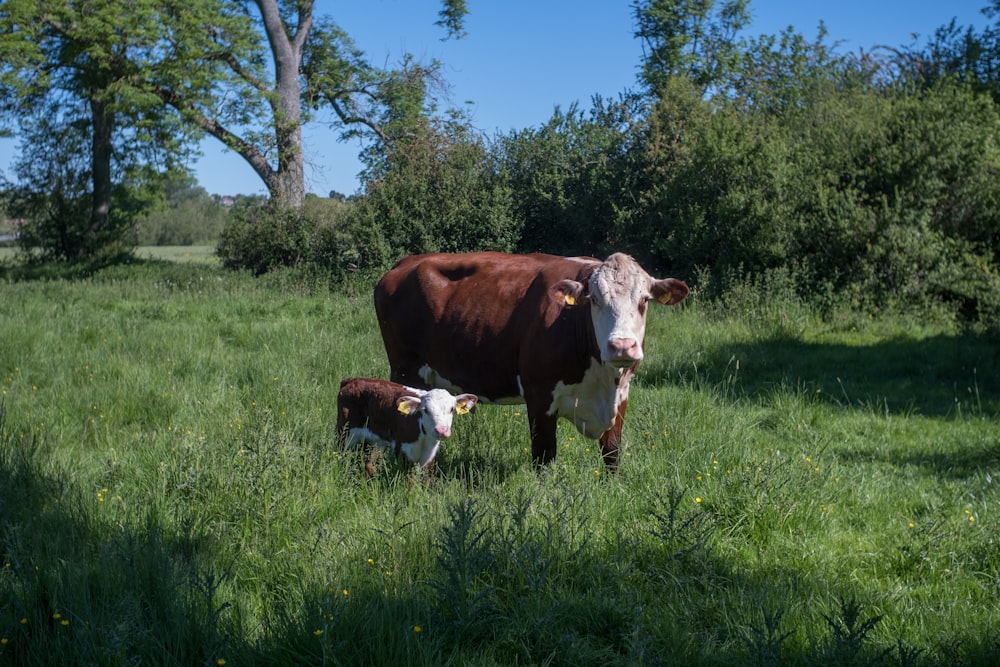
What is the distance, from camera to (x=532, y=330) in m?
6.02

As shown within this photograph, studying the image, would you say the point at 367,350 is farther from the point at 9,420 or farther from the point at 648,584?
the point at 648,584

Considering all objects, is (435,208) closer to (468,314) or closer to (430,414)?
(468,314)

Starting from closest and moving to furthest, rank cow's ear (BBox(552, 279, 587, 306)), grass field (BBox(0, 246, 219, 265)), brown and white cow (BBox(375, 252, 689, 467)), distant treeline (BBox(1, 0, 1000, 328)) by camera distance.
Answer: brown and white cow (BBox(375, 252, 689, 467)) → cow's ear (BBox(552, 279, 587, 306)) → distant treeline (BBox(1, 0, 1000, 328)) → grass field (BBox(0, 246, 219, 265))

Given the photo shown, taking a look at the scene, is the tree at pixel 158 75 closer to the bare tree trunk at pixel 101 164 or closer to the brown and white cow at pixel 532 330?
the bare tree trunk at pixel 101 164

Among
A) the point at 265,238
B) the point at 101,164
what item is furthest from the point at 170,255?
the point at 265,238

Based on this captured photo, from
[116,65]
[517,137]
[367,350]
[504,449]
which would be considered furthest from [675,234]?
[116,65]

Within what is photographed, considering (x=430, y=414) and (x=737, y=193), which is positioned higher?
(x=737, y=193)

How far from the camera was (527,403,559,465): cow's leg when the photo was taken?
5914 millimetres

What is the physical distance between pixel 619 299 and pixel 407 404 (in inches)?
63.0

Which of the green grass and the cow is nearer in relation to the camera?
the green grass

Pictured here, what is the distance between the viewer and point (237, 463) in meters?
5.22

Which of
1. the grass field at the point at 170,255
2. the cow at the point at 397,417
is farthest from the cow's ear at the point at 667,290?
the grass field at the point at 170,255

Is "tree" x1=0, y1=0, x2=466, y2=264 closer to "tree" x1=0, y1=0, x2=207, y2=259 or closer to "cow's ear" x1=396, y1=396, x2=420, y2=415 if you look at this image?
"tree" x1=0, y1=0, x2=207, y2=259

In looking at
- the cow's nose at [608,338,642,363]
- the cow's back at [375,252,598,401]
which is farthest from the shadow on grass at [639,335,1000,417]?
the cow's nose at [608,338,642,363]
